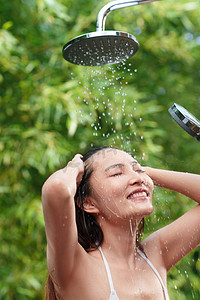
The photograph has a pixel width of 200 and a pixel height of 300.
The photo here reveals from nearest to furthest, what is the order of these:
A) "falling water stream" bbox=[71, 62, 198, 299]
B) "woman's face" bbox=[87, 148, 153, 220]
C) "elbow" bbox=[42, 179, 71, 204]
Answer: "elbow" bbox=[42, 179, 71, 204] < "woman's face" bbox=[87, 148, 153, 220] < "falling water stream" bbox=[71, 62, 198, 299]

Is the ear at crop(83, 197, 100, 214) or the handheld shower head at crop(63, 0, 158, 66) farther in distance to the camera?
the ear at crop(83, 197, 100, 214)

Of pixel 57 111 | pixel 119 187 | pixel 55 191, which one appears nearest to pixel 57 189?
pixel 55 191

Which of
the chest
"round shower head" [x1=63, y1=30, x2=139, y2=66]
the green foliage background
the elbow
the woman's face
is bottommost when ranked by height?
the green foliage background

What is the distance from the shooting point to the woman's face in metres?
0.88

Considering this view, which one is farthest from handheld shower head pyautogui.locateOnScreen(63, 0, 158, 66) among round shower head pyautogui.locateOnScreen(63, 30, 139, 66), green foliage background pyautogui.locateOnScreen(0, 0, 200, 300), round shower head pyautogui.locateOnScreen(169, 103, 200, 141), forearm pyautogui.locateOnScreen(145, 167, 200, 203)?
green foliage background pyautogui.locateOnScreen(0, 0, 200, 300)

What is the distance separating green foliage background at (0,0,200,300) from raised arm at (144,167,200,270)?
97 cm

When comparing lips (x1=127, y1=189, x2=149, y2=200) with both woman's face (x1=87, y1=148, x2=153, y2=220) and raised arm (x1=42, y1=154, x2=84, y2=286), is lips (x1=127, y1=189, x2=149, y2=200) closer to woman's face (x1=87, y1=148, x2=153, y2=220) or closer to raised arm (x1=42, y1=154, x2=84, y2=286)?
woman's face (x1=87, y1=148, x2=153, y2=220)

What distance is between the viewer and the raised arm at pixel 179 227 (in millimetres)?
997

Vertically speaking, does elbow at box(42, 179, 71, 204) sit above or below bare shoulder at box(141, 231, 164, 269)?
above

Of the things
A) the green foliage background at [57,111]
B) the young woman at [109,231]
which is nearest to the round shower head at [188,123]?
the young woman at [109,231]

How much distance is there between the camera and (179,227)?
3.28ft

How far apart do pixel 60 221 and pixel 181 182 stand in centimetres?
37

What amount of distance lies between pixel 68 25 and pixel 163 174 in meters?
1.76

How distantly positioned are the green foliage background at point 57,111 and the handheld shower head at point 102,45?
3.38ft
